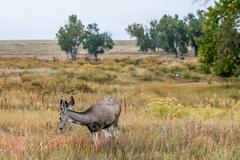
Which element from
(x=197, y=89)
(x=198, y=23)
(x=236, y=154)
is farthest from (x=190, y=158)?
(x=198, y=23)

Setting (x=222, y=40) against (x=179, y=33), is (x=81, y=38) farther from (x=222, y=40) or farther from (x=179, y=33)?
(x=222, y=40)

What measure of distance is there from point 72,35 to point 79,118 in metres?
119

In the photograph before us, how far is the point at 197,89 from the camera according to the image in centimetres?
4009

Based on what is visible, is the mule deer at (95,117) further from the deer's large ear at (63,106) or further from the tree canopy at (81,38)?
the tree canopy at (81,38)

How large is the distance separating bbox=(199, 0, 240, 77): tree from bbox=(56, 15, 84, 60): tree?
84.4 metres

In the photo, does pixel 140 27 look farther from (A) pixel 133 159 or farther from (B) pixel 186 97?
(A) pixel 133 159

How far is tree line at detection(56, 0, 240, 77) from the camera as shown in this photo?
31.9 m

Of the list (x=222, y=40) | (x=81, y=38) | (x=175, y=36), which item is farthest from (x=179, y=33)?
(x=222, y=40)

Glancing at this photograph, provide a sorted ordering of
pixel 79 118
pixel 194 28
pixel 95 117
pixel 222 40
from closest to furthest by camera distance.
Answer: pixel 79 118 < pixel 95 117 < pixel 222 40 < pixel 194 28

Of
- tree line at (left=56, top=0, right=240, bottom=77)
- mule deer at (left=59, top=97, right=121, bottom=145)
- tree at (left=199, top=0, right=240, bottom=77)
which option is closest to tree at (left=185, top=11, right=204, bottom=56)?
tree line at (left=56, top=0, right=240, bottom=77)

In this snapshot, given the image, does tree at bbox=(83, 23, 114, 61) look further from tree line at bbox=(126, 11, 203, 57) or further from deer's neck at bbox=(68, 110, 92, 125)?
deer's neck at bbox=(68, 110, 92, 125)

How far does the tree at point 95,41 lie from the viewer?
12300 centimetres

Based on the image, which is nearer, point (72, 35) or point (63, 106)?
point (63, 106)

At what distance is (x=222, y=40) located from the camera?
2862 centimetres
